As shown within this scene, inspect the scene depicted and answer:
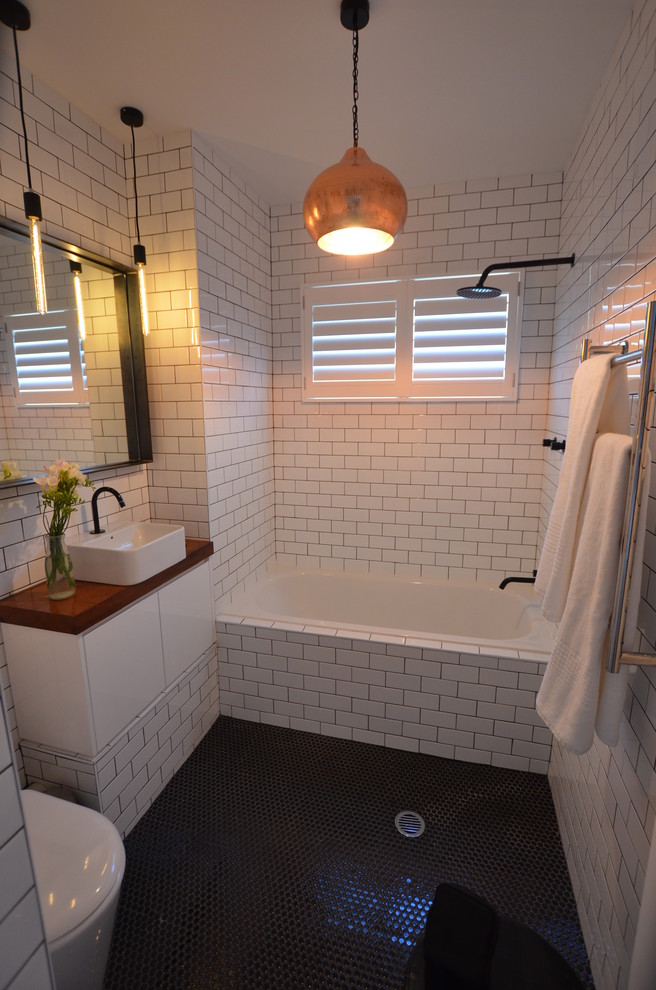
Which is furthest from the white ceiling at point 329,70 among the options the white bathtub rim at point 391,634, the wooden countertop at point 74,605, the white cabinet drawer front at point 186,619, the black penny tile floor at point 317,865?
the black penny tile floor at point 317,865

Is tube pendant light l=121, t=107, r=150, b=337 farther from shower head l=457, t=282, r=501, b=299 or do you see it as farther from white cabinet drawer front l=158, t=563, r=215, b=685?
shower head l=457, t=282, r=501, b=299

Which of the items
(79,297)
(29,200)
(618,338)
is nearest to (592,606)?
(618,338)

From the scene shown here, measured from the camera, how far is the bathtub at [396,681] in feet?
7.03

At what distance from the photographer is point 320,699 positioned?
2.39m

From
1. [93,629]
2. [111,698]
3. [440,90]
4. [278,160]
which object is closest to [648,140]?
[440,90]

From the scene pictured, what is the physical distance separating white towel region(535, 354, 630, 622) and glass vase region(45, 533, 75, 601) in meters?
1.62

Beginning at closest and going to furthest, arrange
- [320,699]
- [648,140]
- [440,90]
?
[648,140] < [440,90] < [320,699]

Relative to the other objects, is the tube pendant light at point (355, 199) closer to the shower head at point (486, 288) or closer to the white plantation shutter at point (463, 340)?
the shower head at point (486, 288)

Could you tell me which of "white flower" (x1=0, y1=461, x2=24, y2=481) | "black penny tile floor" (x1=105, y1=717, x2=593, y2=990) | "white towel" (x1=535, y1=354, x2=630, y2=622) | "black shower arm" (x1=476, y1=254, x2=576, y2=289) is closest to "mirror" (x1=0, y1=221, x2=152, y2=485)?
"white flower" (x1=0, y1=461, x2=24, y2=481)

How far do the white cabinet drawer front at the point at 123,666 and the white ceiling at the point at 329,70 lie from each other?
78.9 inches

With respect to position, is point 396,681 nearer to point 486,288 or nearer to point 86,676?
point 86,676

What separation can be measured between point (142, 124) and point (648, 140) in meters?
1.95

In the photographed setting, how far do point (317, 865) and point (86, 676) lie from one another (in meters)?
1.10

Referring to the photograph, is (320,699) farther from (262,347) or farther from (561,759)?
(262,347)
